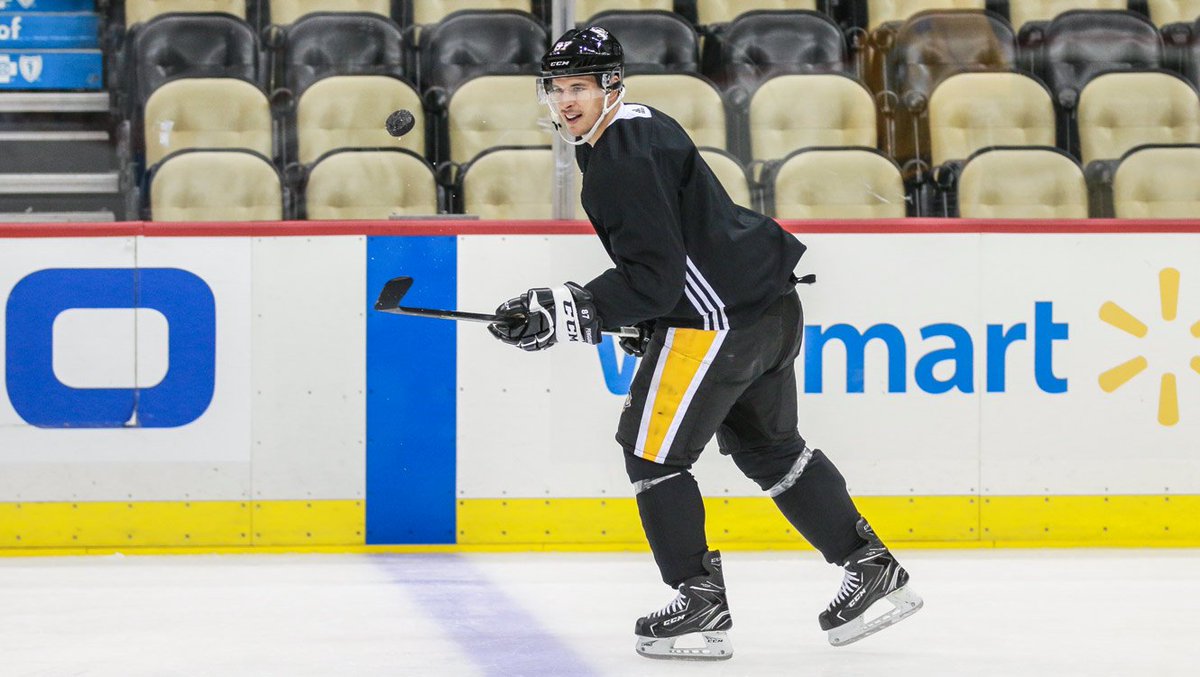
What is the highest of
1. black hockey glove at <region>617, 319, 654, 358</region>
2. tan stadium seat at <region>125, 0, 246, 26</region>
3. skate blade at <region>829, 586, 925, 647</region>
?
tan stadium seat at <region>125, 0, 246, 26</region>

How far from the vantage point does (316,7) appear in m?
4.16

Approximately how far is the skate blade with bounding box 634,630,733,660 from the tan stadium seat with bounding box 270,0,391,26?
2.24 metres

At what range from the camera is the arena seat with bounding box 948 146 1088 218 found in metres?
4.10

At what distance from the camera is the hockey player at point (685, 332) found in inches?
98.3

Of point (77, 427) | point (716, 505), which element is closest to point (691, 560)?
point (716, 505)

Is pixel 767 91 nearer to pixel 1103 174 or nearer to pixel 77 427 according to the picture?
pixel 1103 174

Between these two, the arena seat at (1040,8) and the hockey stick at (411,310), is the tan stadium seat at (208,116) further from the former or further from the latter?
the arena seat at (1040,8)

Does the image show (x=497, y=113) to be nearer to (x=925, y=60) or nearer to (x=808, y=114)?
(x=808, y=114)

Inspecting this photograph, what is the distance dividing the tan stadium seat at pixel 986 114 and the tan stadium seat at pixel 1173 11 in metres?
0.50

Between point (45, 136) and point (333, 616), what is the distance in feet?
5.75

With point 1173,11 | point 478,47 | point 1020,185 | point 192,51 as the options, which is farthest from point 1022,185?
point 192,51

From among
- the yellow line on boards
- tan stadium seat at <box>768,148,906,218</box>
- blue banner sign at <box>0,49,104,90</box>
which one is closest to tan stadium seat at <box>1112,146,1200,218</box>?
tan stadium seat at <box>768,148,906,218</box>

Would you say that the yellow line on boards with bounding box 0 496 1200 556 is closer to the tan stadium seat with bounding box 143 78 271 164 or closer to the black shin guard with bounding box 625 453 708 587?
the tan stadium seat with bounding box 143 78 271 164

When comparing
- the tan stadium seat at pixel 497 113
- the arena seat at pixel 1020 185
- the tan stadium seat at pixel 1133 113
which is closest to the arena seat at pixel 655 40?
the tan stadium seat at pixel 497 113
